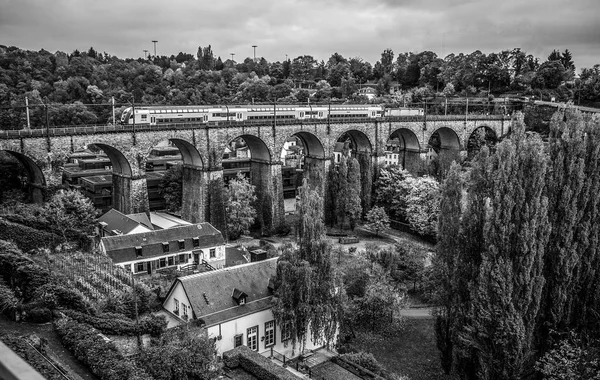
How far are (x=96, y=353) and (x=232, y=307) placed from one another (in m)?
7.84

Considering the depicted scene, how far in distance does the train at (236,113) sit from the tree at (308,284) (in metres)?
23.4

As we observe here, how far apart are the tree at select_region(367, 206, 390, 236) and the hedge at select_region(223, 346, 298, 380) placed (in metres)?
29.9

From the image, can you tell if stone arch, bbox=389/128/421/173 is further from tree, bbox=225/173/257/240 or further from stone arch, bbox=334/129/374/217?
tree, bbox=225/173/257/240

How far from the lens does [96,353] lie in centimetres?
1605

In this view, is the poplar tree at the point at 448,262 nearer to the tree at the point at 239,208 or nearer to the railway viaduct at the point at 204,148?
the tree at the point at 239,208

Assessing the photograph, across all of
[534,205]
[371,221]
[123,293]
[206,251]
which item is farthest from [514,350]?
[371,221]

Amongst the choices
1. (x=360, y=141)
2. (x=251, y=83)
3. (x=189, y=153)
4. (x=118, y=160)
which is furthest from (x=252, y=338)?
(x=251, y=83)

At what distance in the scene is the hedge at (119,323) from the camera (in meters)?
19.6

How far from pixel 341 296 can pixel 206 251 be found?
45.4ft

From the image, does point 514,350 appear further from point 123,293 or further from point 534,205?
point 123,293

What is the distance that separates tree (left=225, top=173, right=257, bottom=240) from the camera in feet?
151

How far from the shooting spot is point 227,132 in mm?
45031

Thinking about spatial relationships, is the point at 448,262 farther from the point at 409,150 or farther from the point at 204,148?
the point at 409,150

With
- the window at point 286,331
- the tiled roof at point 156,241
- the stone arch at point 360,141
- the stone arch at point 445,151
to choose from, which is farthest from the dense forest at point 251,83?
the window at point 286,331
